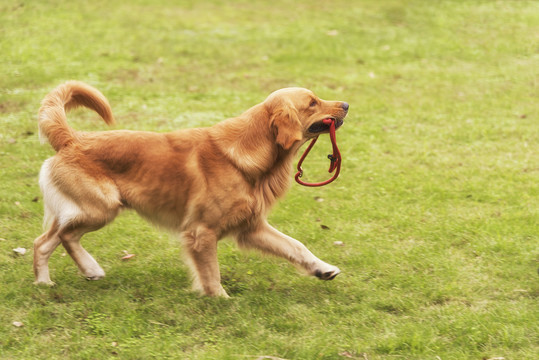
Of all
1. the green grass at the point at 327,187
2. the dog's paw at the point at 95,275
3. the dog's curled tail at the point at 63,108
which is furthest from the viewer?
the dog's paw at the point at 95,275

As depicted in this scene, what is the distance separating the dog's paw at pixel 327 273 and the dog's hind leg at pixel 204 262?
0.73 metres

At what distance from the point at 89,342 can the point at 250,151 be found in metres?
1.77

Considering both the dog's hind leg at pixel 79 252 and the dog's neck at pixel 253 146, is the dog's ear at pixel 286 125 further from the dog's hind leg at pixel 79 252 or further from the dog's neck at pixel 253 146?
the dog's hind leg at pixel 79 252

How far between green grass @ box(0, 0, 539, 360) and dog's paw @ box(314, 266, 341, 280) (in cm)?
14

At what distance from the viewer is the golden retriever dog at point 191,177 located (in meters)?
4.81

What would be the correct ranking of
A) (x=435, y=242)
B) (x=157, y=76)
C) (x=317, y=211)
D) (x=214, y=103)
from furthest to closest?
(x=157, y=76), (x=214, y=103), (x=317, y=211), (x=435, y=242)

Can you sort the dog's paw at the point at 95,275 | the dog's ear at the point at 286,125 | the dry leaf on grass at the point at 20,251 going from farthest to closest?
the dry leaf on grass at the point at 20,251 → the dog's paw at the point at 95,275 → the dog's ear at the point at 286,125

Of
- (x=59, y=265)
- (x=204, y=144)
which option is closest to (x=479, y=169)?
(x=204, y=144)

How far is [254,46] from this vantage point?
1295 centimetres

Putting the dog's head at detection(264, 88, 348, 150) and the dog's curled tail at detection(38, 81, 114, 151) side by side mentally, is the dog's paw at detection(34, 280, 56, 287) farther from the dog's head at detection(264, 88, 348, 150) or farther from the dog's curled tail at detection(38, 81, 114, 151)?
the dog's head at detection(264, 88, 348, 150)

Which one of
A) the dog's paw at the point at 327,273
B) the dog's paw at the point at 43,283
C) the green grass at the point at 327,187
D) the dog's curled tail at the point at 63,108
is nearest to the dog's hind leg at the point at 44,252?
the dog's paw at the point at 43,283

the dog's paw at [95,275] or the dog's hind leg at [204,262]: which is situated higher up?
the dog's hind leg at [204,262]

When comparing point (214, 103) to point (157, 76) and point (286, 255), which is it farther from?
point (286, 255)

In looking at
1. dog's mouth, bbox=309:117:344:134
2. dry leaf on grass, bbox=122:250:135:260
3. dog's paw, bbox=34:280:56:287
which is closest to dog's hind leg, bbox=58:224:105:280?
dog's paw, bbox=34:280:56:287
